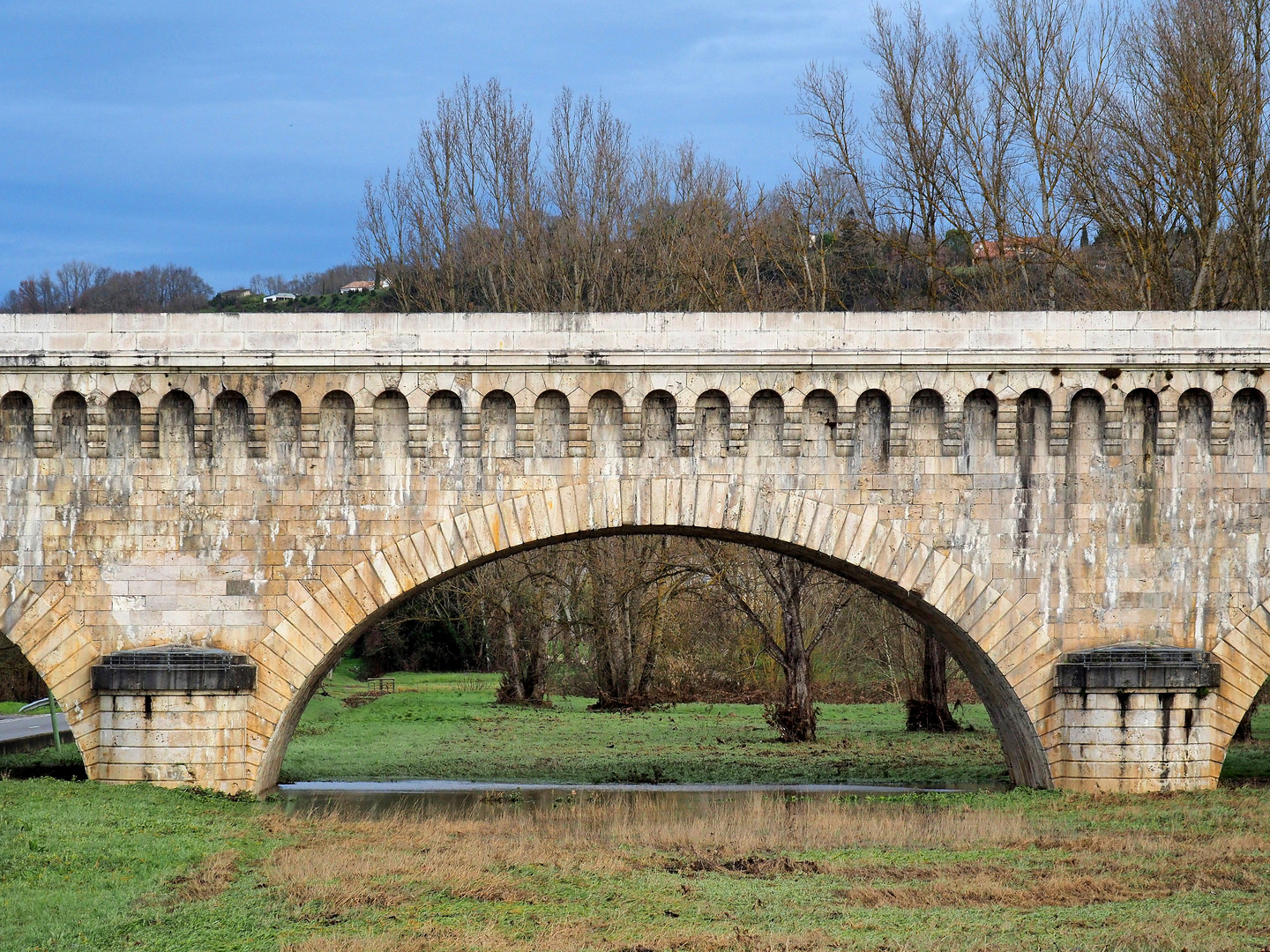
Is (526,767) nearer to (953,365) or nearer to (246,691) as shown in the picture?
(246,691)

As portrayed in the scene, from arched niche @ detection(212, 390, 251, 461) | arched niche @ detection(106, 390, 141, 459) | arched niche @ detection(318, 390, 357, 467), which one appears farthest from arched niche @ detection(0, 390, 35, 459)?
arched niche @ detection(318, 390, 357, 467)

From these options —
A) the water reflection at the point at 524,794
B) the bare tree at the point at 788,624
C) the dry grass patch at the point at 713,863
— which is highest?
the bare tree at the point at 788,624

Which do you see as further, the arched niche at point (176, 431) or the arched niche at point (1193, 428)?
the arched niche at point (1193, 428)

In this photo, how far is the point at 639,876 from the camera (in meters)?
12.9

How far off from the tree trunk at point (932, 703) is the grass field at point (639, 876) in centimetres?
1019

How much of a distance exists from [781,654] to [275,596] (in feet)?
40.0

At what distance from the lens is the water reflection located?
57.5 feet

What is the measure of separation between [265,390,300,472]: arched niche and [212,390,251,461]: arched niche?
0.90 ft

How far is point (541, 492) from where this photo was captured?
16.8 metres

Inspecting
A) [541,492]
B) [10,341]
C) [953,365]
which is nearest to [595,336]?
[541,492]

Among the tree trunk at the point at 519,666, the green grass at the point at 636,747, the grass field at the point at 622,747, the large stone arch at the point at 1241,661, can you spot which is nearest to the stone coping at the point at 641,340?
the large stone arch at the point at 1241,661

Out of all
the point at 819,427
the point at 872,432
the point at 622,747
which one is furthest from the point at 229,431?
the point at 622,747

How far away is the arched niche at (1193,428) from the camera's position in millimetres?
17031

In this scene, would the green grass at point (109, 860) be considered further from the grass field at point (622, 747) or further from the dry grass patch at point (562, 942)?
the grass field at point (622, 747)
